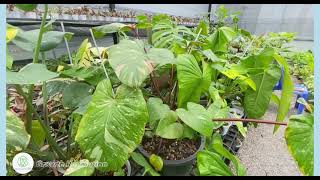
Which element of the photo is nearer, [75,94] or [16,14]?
[75,94]

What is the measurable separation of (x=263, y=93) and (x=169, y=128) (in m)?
0.39

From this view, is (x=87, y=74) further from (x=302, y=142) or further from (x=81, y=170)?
(x=302, y=142)

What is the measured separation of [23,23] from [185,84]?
3.55 feet

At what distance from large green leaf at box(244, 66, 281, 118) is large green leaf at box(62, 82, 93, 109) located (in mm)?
494

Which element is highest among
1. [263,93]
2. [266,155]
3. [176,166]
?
[263,93]

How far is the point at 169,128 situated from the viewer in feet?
1.78

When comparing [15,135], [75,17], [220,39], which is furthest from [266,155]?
[75,17]

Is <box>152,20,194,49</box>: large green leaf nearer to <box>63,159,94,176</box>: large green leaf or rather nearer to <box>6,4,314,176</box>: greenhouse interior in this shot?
<box>6,4,314,176</box>: greenhouse interior

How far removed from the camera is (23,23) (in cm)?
131

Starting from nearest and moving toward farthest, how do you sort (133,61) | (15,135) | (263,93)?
(15,135) < (133,61) < (263,93)

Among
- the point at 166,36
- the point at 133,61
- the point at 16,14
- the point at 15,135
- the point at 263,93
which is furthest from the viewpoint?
the point at 16,14

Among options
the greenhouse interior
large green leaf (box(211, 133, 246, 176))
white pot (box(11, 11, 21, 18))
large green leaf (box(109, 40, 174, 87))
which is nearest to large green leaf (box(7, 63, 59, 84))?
the greenhouse interior

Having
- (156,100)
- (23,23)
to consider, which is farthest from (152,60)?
(23,23)
